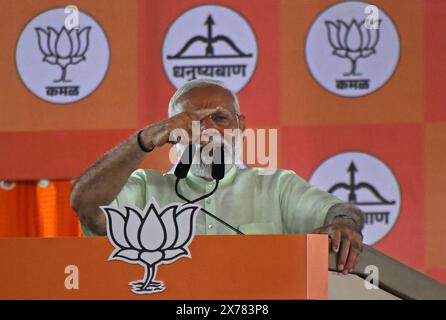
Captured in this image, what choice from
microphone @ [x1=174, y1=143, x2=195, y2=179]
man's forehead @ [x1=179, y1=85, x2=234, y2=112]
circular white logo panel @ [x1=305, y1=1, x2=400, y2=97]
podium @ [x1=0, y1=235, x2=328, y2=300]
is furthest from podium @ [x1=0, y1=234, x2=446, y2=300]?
circular white logo panel @ [x1=305, y1=1, x2=400, y2=97]

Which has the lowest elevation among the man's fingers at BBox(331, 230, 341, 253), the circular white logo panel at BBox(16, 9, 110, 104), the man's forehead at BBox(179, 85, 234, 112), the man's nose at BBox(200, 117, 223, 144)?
the man's fingers at BBox(331, 230, 341, 253)

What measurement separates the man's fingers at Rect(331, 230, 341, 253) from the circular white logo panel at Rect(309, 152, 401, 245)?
1.61 metres

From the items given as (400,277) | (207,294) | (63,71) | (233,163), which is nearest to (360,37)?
(63,71)

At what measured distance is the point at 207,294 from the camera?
1127 mm

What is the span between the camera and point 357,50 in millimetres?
2928

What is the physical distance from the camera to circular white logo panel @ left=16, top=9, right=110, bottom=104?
301 cm

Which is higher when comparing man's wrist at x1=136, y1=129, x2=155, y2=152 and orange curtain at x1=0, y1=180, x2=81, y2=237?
man's wrist at x1=136, y1=129, x2=155, y2=152

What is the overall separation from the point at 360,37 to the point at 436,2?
27cm

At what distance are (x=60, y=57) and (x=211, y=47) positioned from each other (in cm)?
49

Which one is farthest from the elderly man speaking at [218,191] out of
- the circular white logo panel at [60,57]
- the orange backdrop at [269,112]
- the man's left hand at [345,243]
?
the circular white logo panel at [60,57]

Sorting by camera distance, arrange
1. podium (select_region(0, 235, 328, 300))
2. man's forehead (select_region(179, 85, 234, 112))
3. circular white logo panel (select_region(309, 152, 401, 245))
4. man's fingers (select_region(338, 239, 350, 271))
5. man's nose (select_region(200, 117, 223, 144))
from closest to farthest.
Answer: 1. podium (select_region(0, 235, 328, 300))
2. man's fingers (select_region(338, 239, 350, 271))
3. man's nose (select_region(200, 117, 223, 144))
4. man's forehead (select_region(179, 85, 234, 112))
5. circular white logo panel (select_region(309, 152, 401, 245))

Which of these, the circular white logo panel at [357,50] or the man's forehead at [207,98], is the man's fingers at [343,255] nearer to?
the man's forehead at [207,98]

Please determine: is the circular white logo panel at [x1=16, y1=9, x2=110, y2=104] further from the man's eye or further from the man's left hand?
the man's left hand
